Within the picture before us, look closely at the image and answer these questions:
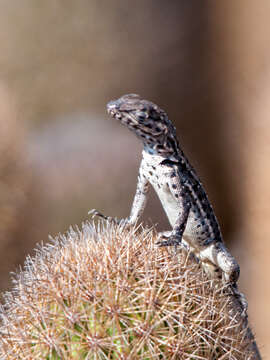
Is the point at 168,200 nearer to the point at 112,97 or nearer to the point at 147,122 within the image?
the point at 147,122

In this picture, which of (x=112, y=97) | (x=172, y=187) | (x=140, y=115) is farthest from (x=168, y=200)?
(x=112, y=97)

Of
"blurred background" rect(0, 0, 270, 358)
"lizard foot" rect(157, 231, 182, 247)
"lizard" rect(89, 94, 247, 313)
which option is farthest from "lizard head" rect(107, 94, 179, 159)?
"blurred background" rect(0, 0, 270, 358)

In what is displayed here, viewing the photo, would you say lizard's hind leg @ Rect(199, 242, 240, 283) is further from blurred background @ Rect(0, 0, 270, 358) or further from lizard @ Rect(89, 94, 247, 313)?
blurred background @ Rect(0, 0, 270, 358)

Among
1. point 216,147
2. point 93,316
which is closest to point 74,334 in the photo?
point 93,316

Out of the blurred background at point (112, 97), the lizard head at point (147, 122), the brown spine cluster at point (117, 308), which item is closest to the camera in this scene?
the brown spine cluster at point (117, 308)

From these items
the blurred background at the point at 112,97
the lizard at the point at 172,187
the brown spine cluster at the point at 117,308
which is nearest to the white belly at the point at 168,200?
the lizard at the point at 172,187

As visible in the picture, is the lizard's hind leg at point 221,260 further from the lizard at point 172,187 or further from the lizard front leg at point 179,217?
the lizard front leg at point 179,217

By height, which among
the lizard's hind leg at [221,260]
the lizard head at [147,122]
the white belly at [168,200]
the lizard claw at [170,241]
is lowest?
the lizard's hind leg at [221,260]

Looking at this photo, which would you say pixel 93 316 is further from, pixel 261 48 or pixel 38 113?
pixel 261 48
